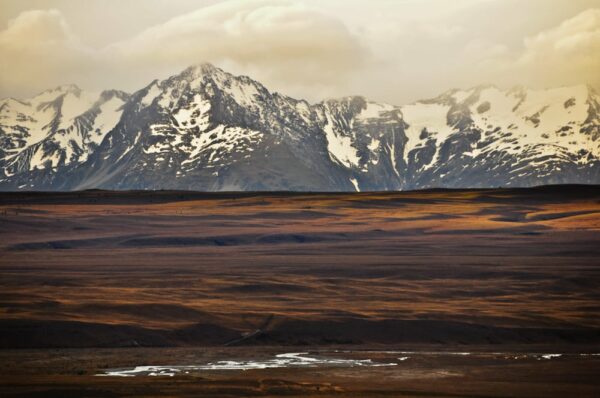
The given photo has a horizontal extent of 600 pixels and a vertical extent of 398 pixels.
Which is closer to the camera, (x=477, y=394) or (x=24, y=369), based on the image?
(x=477, y=394)

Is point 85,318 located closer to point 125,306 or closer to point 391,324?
point 125,306

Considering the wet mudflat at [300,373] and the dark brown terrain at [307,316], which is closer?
the wet mudflat at [300,373]

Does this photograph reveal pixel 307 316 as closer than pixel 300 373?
No

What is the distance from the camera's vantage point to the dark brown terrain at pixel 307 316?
6238 centimetres

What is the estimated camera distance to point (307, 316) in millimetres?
86938

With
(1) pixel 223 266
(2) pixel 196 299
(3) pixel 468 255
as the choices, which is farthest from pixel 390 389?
(3) pixel 468 255

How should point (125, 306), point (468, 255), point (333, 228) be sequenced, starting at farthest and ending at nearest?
point (333, 228) < point (468, 255) < point (125, 306)

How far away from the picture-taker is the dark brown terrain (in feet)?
205

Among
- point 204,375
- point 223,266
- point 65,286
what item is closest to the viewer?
point 204,375

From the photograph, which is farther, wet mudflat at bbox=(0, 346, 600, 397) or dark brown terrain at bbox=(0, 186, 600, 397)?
dark brown terrain at bbox=(0, 186, 600, 397)

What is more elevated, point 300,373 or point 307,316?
point 307,316

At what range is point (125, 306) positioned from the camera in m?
89.8

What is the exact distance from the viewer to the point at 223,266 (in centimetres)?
13188

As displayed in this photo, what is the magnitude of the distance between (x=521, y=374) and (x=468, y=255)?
79.7 metres
